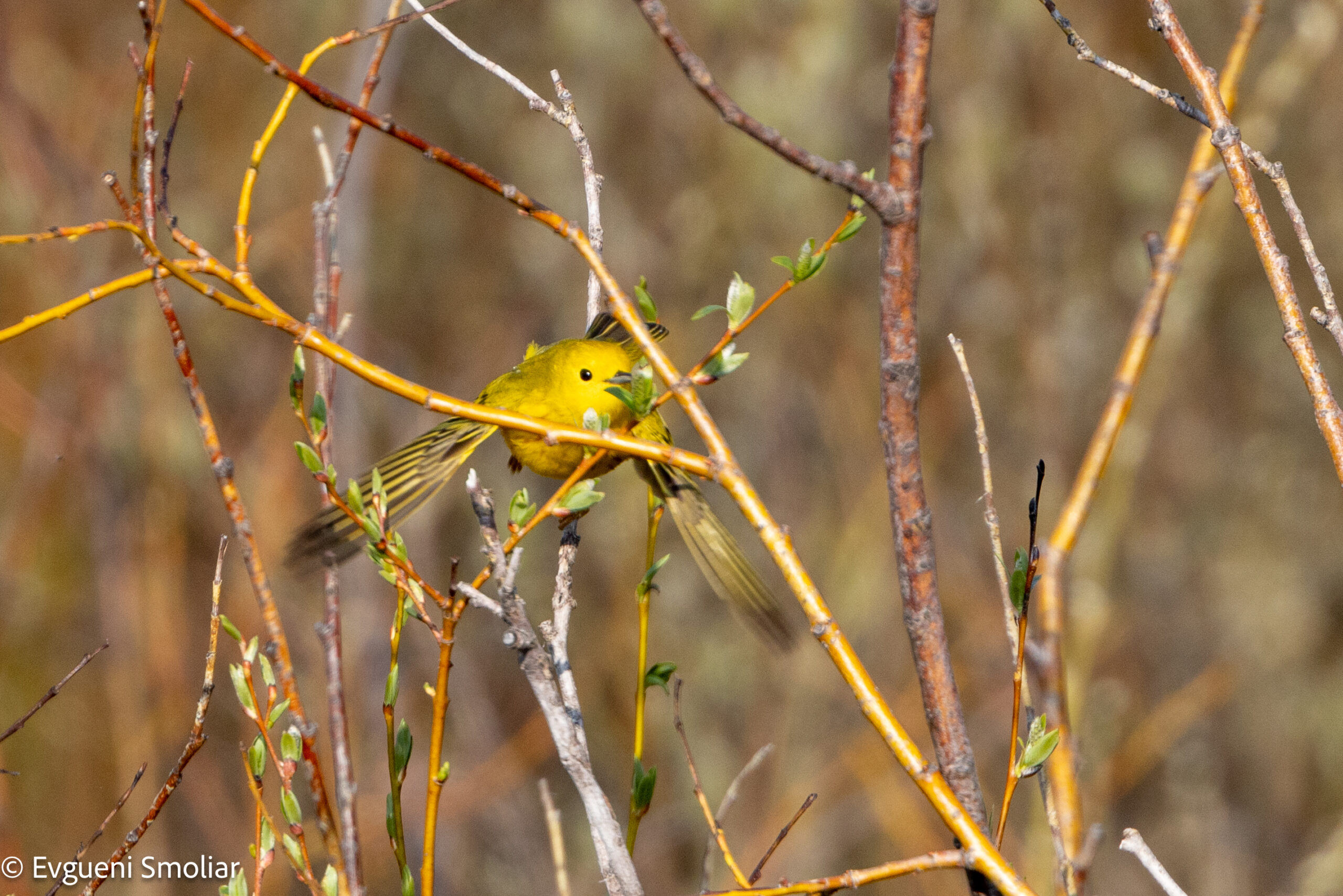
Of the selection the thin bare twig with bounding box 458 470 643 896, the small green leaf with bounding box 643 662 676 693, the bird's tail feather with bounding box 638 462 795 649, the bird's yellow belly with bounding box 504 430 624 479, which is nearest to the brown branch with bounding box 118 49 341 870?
the thin bare twig with bounding box 458 470 643 896

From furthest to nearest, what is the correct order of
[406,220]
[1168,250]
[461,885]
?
[406,220] < [461,885] < [1168,250]

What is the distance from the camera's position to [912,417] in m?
1.18

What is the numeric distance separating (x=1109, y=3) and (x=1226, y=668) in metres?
3.79

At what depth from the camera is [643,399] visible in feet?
4.38

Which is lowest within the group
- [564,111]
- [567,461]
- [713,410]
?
[567,461]

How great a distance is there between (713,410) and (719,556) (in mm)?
4467

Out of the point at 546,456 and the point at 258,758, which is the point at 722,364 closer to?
the point at 258,758

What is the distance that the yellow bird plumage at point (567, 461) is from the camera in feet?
6.68

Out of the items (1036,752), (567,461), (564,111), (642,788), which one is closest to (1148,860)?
(1036,752)

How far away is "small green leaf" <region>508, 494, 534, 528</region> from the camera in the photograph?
1377 millimetres

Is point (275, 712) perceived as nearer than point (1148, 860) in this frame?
No

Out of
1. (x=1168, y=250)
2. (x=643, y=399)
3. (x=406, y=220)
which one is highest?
(x=406, y=220)

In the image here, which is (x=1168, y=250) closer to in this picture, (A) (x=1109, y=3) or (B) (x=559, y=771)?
(B) (x=559, y=771)

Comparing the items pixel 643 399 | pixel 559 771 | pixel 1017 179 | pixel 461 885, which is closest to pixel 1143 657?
pixel 1017 179
